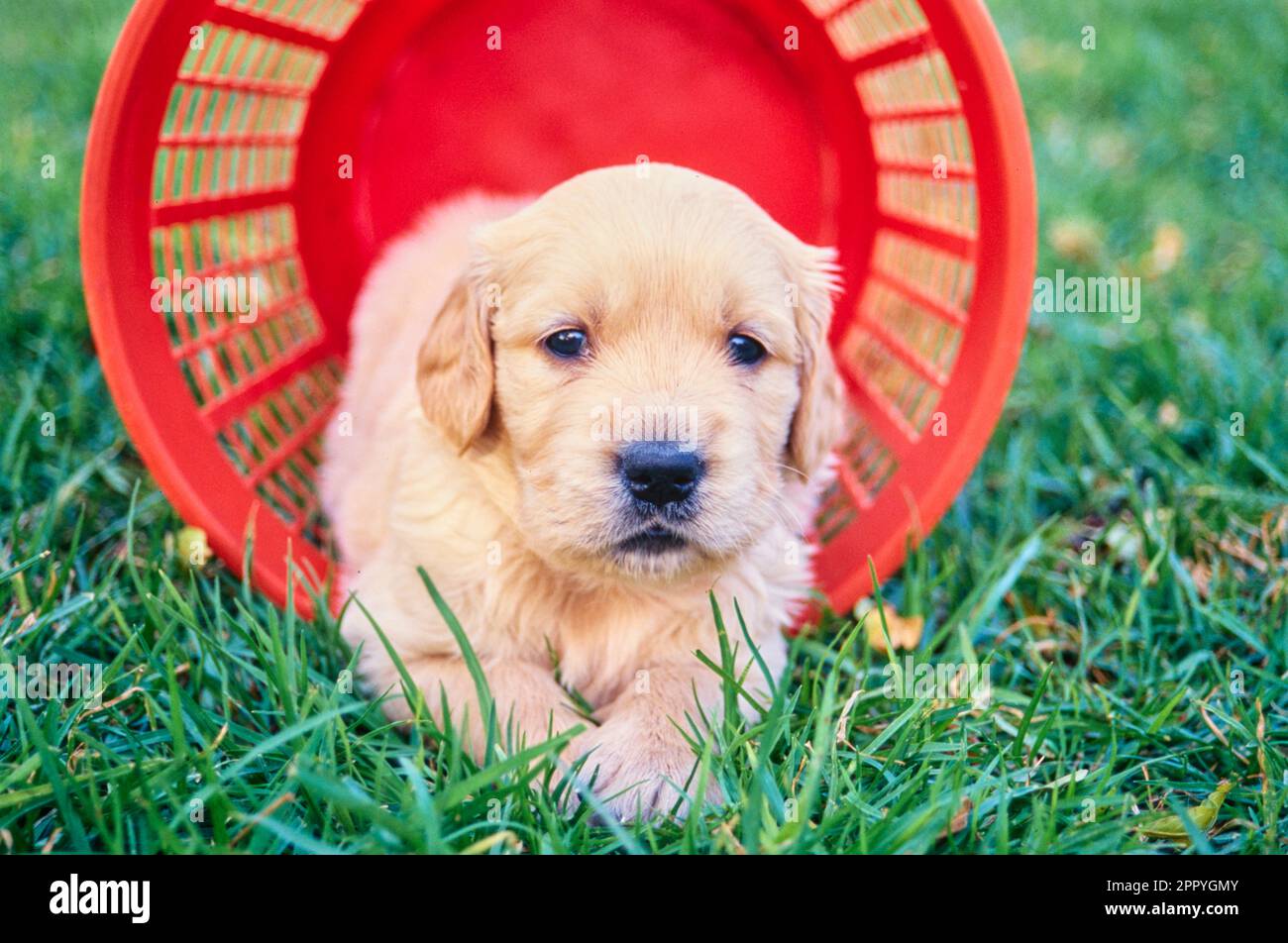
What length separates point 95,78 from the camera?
188 inches

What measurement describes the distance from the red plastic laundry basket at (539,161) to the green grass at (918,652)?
1.00 ft

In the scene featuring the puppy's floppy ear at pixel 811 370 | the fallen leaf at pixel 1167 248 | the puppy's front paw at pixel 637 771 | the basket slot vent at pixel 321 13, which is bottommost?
the puppy's front paw at pixel 637 771

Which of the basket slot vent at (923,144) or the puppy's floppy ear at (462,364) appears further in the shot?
the basket slot vent at (923,144)

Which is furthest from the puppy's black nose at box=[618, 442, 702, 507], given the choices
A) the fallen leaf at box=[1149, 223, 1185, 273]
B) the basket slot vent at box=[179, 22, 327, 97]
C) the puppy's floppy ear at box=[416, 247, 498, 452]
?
the fallen leaf at box=[1149, 223, 1185, 273]

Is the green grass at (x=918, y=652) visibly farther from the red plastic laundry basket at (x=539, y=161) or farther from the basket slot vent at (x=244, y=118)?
the basket slot vent at (x=244, y=118)

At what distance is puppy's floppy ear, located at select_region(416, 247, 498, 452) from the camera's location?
2.13m

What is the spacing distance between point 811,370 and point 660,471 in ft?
1.81

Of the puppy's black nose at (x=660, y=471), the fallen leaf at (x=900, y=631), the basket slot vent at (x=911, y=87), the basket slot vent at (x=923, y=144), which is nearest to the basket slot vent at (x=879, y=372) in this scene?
the basket slot vent at (x=923, y=144)

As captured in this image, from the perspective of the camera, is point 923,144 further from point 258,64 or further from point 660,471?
point 258,64

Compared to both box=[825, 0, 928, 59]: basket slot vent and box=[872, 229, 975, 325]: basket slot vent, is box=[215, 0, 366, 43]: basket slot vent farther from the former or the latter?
box=[872, 229, 975, 325]: basket slot vent

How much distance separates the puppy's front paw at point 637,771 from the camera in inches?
74.3

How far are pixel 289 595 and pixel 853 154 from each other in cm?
206

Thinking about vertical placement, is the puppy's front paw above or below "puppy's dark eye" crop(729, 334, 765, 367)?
below
